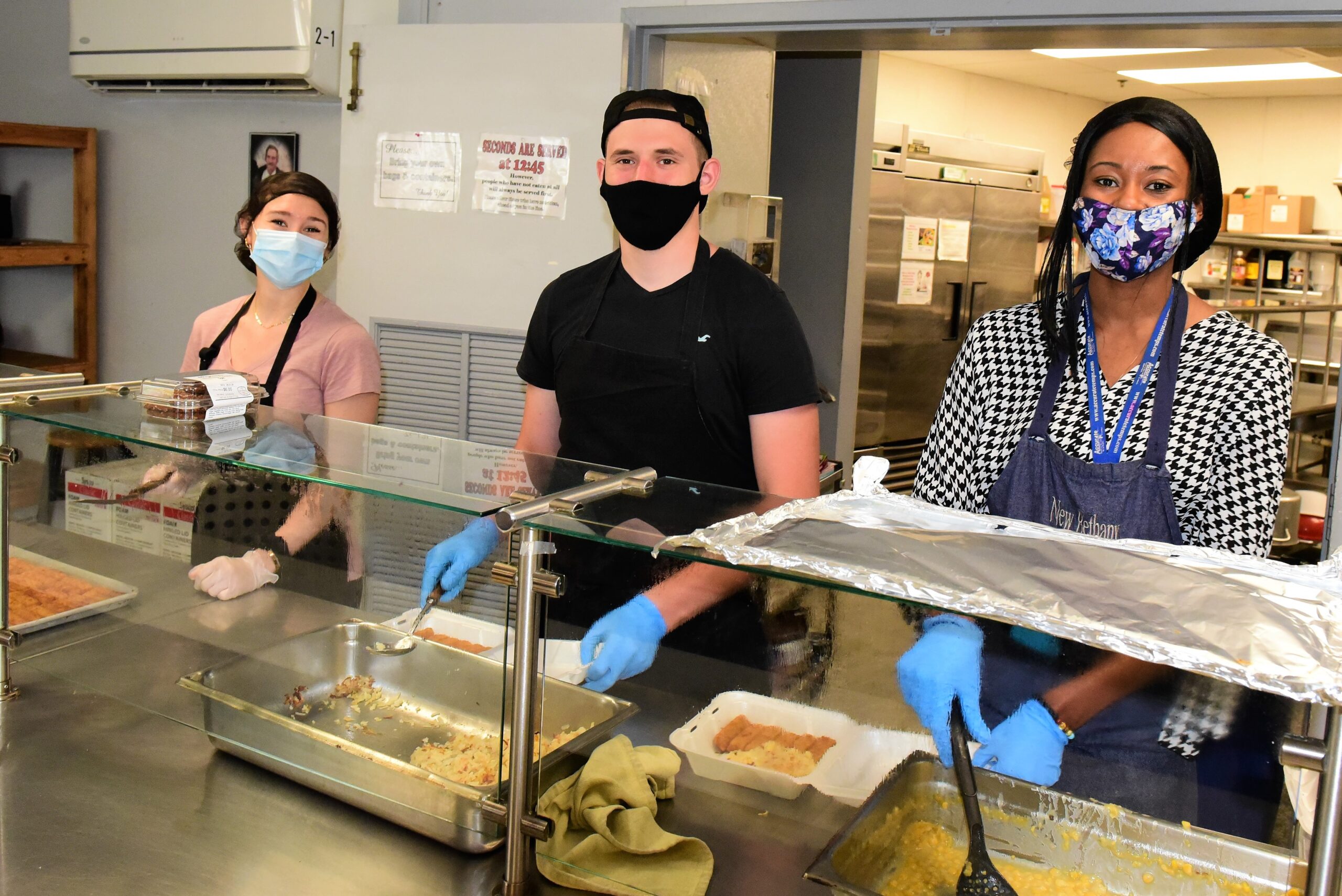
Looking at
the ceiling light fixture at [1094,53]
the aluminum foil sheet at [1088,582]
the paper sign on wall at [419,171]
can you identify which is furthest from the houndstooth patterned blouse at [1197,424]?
the ceiling light fixture at [1094,53]

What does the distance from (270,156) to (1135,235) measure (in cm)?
332

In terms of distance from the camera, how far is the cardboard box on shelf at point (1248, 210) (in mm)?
8484

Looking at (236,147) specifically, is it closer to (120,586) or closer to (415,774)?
(120,586)

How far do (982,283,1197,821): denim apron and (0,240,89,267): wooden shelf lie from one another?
12.8 ft

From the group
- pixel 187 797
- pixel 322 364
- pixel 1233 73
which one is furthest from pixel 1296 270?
pixel 187 797

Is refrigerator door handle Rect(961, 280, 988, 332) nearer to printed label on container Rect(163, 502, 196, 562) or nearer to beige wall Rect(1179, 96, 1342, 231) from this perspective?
beige wall Rect(1179, 96, 1342, 231)

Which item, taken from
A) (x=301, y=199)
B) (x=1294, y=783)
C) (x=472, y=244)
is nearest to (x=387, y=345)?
(x=472, y=244)

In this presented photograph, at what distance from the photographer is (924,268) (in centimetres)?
666

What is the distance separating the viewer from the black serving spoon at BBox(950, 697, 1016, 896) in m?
1.10

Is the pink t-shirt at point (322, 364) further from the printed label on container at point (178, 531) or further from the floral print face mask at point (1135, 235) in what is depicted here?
the floral print face mask at point (1135, 235)

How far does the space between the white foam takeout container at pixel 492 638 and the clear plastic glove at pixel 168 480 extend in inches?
16.2

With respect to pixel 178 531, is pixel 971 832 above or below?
below

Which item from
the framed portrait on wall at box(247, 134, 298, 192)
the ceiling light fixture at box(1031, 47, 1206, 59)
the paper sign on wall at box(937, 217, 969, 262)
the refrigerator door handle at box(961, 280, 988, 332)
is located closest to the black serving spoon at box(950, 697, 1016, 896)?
the framed portrait on wall at box(247, 134, 298, 192)

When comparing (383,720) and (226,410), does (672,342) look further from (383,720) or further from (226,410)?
(383,720)
